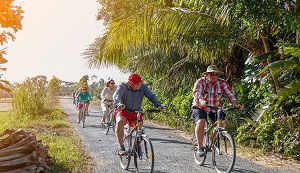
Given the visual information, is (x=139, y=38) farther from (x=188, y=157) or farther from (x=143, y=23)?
(x=188, y=157)

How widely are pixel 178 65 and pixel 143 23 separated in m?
4.31

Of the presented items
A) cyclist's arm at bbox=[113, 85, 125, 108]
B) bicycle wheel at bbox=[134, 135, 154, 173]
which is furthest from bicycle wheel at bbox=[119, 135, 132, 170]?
cyclist's arm at bbox=[113, 85, 125, 108]

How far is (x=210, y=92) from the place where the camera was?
6.30 m

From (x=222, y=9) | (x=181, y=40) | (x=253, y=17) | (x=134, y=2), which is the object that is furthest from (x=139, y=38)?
(x=134, y=2)

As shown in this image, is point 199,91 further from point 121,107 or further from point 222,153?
point 121,107

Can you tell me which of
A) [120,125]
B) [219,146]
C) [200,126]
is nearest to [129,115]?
[120,125]

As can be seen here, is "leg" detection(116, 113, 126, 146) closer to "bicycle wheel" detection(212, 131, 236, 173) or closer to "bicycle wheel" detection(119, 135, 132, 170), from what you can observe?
"bicycle wheel" detection(119, 135, 132, 170)

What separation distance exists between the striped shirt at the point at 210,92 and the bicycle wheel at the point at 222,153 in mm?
591

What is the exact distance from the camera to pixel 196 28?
9086mm

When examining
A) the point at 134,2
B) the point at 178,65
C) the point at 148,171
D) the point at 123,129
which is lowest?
the point at 148,171

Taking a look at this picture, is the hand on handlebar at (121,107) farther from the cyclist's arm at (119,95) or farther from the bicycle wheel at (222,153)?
the bicycle wheel at (222,153)

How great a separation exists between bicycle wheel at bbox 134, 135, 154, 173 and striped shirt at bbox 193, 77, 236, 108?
4.00 ft

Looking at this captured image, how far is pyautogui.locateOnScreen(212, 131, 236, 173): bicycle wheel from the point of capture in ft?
19.1

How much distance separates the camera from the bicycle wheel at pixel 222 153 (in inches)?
229
